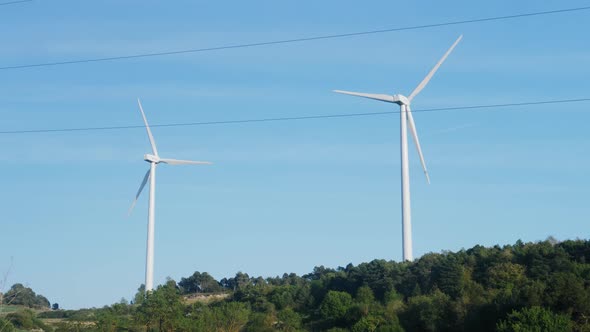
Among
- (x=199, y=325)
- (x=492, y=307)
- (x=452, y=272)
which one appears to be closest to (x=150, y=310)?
(x=199, y=325)

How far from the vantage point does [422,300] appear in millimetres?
84688

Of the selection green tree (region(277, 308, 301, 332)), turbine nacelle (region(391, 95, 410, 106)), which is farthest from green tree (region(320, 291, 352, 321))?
turbine nacelle (region(391, 95, 410, 106))

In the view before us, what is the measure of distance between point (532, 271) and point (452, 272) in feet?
33.5

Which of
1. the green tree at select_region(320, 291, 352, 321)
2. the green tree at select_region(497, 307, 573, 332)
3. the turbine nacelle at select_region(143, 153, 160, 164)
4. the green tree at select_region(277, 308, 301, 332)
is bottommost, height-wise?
the green tree at select_region(497, 307, 573, 332)

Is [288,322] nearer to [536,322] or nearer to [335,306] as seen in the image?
[335,306]

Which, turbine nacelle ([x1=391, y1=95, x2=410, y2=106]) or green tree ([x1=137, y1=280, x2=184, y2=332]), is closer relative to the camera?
green tree ([x1=137, y1=280, x2=184, y2=332])

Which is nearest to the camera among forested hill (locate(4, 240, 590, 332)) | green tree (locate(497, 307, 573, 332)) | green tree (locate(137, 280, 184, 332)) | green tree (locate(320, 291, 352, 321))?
green tree (locate(497, 307, 573, 332))

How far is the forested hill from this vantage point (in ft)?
221

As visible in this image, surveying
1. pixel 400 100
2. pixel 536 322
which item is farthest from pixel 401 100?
pixel 536 322

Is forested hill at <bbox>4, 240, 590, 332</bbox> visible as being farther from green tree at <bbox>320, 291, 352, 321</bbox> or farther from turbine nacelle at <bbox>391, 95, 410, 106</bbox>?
turbine nacelle at <bbox>391, 95, 410, 106</bbox>

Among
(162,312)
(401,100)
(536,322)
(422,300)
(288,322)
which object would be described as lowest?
(536,322)

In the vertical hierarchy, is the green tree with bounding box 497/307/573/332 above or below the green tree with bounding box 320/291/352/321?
below

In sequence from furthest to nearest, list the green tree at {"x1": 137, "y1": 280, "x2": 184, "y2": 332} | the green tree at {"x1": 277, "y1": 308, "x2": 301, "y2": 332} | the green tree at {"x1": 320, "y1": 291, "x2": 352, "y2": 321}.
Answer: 1. the green tree at {"x1": 320, "y1": 291, "x2": 352, "y2": 321}
2. the green tree at {"x1": 277, "y1": 308, "x2": 301, "y2": 332}
3. the green tree at {"x1": 137, "y1": 280, "x2": 184, "y2": 332}

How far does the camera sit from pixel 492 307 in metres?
71.4
